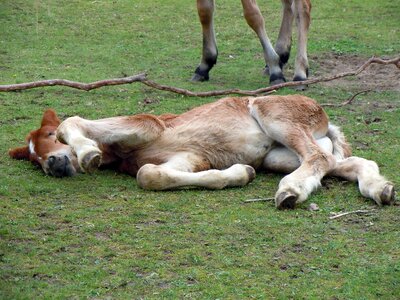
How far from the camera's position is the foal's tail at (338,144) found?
6880mm

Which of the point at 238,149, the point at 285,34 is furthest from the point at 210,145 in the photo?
the point at 285,34

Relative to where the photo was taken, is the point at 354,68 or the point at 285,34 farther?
the point at 354,68

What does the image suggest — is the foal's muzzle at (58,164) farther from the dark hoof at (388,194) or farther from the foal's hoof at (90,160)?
the dark hoof at (388,194)

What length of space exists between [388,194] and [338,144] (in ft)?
3.73

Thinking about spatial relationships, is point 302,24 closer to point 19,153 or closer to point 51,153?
point 19,153

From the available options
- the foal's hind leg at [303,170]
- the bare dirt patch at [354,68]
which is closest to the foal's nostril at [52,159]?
the foal's hind leg at [303,170]

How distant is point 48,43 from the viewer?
12242 millimetres

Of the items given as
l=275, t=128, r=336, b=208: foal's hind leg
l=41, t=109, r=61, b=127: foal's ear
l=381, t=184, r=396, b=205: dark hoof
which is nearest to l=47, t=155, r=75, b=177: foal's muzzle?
l=41, t=109, r=61, b=127: foal's ear

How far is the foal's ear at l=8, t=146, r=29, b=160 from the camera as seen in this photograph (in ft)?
22.9

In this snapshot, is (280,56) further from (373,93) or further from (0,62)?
(0,62)

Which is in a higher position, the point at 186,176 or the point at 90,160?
the point at 90,160

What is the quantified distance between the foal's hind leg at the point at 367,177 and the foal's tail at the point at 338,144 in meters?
0.22

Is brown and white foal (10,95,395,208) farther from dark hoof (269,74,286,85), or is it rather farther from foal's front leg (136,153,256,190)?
dark hoof (269,74,286,85)

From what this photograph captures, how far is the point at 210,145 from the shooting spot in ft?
22.0
